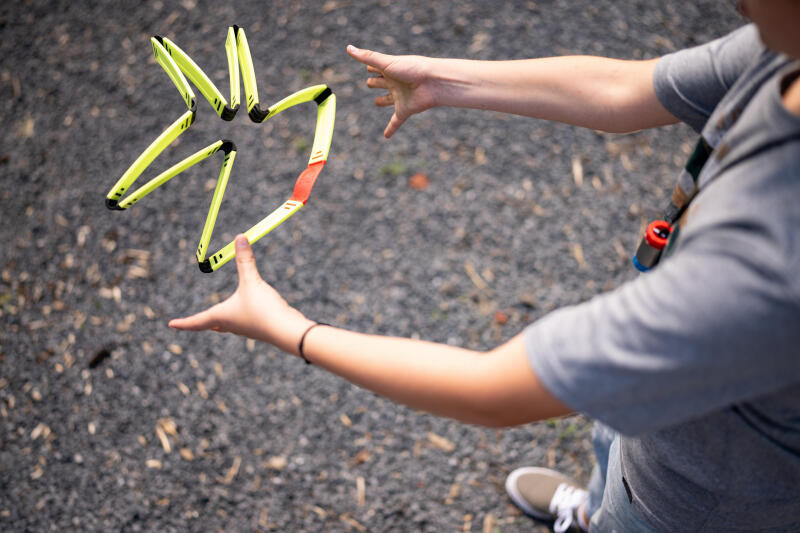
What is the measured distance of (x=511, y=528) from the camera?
229 cm

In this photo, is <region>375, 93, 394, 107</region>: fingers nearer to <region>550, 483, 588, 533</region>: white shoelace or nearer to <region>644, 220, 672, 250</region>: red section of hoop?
<region>644, 220, 672, 250</region>: red section of hoop

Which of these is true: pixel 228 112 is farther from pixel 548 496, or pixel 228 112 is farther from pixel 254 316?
pixel 548 496

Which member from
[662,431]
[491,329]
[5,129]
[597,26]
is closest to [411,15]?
[597,26]

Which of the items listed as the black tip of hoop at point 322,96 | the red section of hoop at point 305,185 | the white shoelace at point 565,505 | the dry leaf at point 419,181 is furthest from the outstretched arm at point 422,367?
the dry leaf at point 419,181

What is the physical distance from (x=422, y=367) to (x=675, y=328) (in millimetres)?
391

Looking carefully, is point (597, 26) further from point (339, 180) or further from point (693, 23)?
point (339, 180)

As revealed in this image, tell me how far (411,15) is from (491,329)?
2092mm

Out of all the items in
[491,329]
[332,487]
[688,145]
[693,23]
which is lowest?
[332,487]

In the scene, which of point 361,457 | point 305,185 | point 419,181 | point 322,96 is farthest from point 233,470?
point 419,181

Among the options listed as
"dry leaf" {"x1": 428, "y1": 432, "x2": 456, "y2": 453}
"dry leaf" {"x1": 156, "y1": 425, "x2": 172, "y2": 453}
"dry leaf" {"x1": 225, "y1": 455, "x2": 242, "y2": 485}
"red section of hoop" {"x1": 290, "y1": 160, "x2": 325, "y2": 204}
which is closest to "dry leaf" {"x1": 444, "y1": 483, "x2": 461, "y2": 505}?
"dry leaf" {"x1": 428, "y1": 432, "x2": 456, "y2": 453}

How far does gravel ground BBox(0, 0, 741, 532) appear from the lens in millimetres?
2350

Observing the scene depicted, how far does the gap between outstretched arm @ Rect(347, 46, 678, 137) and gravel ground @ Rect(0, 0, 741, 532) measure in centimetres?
142

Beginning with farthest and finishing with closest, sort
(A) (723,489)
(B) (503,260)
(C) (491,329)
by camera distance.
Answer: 1. (B) (503,260)
2. (C) (491,329)
3. (A) (723,489)

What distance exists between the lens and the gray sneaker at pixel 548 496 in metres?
2.20
